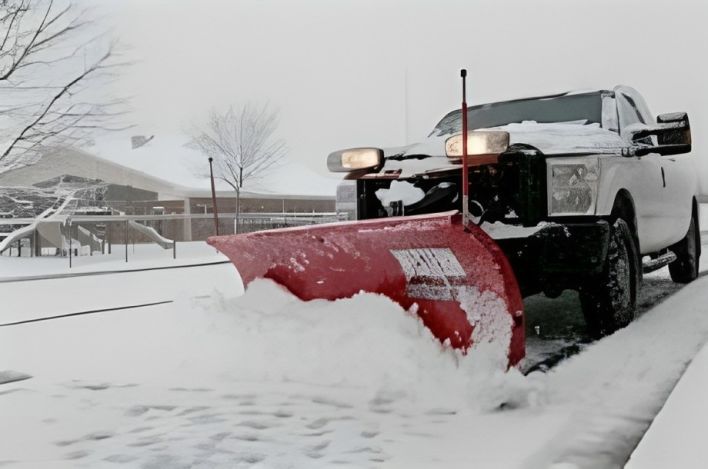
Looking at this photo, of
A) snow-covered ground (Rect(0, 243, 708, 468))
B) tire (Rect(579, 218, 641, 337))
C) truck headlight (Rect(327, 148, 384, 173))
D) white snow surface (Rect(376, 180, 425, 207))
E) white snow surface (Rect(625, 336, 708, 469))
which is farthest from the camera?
truck headlight (Rect(327, 148, 384, 173))

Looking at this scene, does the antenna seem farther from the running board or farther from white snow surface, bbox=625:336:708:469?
the running board

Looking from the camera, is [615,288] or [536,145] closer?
[536,145]

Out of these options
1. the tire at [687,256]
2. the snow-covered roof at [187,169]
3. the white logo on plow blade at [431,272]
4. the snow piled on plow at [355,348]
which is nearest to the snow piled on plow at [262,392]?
the snow piled on plow at [355,348]

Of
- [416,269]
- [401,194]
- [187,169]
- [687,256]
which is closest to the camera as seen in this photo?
[416,269]

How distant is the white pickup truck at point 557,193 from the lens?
12.2 ft

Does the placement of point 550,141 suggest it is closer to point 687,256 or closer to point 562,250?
point 562,250

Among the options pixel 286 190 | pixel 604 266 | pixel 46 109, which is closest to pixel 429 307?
pixel 604 266

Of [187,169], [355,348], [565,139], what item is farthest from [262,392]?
[187,169]

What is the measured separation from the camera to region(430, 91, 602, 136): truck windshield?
515 cm

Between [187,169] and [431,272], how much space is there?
29219 mm

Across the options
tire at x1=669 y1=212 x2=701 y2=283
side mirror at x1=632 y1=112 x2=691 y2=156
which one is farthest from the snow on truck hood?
tire at x1=669 y1=212 x2=701 y2=283

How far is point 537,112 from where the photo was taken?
5.41 meters

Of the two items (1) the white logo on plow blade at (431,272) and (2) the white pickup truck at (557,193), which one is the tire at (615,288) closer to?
(2) the white pickup truck at (557,193)

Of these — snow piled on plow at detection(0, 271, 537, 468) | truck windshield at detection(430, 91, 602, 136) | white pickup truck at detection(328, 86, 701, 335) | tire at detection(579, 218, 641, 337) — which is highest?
truck windshield at detection(430, 91, 602, 136)
